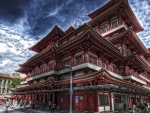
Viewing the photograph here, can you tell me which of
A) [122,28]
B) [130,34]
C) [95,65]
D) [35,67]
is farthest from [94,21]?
[35,67]

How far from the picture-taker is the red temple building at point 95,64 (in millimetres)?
16422

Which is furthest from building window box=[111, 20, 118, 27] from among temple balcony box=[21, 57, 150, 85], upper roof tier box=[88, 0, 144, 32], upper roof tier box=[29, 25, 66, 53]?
upper roof tier box=[29, 25, 66, 53]

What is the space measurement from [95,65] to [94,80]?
14.3ft

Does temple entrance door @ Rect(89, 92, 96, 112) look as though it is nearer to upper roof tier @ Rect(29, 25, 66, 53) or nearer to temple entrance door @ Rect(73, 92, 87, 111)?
temple entrance door @ Rect(73, 92, 87, 111)

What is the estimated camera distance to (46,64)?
26125 millimetres

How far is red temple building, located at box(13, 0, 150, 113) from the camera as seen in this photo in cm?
1642

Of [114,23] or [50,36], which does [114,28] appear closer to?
[114,23]

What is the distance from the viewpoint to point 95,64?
1970cm

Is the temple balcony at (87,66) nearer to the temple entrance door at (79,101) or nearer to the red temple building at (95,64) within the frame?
the red temple building at (95,64)

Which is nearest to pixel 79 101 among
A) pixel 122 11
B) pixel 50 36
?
pixel 50 36

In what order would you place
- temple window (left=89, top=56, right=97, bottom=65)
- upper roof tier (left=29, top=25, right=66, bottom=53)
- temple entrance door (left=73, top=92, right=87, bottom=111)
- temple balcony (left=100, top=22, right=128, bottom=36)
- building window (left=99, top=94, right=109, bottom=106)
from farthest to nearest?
upper roof tier (left=29, top=25, right=66, bottom=53)
temple balcony (left=100, top=22, right=128, bottom=36)
temple window (left=89, top=56, right=97, bottom=65)
temple entrance door (left=73, top=92, right=87, bottom=111)
building window (left=99, top=94, right=109, bottom=106)

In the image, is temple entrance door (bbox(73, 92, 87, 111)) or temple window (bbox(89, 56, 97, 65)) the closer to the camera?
temple entrance door (bbox(73, 92, 87, 111))

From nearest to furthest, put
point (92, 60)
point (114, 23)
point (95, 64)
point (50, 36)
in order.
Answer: point (92, 60) → point (95, 64) → point (114, 23) → point (50, 36)

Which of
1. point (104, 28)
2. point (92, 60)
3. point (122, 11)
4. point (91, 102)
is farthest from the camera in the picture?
point (104, 28)
